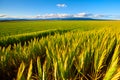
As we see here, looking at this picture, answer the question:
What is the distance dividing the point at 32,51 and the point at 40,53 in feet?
0.56

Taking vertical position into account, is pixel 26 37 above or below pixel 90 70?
below

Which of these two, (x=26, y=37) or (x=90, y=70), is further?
(x=26, y=37)

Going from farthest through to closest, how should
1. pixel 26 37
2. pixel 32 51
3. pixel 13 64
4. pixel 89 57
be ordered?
pixel 26 37 → pixel 32 51 → pixel 13 64 → pixel 89 57

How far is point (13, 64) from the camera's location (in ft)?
8.25

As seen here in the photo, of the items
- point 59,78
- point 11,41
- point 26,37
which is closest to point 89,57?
point 59,78

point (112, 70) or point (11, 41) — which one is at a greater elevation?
point (112, 70)

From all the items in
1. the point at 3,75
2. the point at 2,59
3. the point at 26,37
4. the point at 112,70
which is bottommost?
the point at 26,37

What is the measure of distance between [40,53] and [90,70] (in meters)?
1.05

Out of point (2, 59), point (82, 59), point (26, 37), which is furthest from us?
point (26, 37)

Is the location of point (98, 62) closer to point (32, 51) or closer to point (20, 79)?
point (20, 79)

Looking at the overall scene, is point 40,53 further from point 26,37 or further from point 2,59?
point 26,37

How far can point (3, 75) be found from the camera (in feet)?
7.48


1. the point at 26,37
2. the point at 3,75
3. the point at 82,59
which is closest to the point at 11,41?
A: the point at 26,37

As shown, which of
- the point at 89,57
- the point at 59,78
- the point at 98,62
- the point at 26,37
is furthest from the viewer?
the point at 26,37
